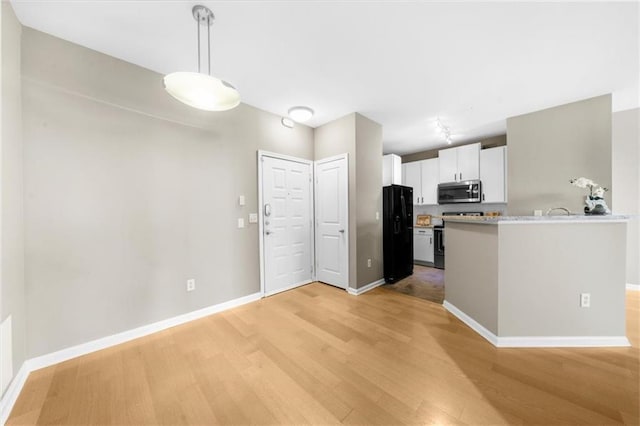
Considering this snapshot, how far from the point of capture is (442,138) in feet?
15.4

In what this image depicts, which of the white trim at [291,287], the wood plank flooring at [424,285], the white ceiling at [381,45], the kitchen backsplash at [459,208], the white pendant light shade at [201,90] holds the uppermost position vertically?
the white ceiling at [381,45]

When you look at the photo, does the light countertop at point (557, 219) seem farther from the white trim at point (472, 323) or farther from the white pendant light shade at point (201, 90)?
the white pendant light shade at point (201, 90)

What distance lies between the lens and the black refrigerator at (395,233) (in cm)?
384

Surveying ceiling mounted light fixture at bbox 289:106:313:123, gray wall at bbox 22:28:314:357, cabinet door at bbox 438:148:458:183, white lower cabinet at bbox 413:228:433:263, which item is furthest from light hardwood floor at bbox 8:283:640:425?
cabinet door at bbox 438:148:458:183

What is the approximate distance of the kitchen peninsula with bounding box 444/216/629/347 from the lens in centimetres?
200

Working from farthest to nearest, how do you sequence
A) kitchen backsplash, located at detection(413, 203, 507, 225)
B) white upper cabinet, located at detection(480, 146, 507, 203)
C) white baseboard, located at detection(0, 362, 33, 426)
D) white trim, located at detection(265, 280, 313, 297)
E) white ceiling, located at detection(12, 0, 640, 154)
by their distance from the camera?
kitchen backsplash, located at detection(413, 203, 507, 225) → white upper cabinet, located at detection(480, 146, 507, 203) → white trim, located at detection(265, 280, 313, 297) → white ceiling, located at detection(12, 0, 640, 154) → white baseboard, located at detection(0, 362, 33, 426)

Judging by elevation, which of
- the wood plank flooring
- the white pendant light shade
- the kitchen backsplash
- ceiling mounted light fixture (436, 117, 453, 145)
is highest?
ceiling mounted light fixture (436, 117, 453, 145)

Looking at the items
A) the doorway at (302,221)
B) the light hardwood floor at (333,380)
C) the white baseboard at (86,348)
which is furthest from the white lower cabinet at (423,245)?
the white baseboard at (86,348)

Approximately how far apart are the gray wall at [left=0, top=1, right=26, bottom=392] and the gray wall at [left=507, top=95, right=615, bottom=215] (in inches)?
220

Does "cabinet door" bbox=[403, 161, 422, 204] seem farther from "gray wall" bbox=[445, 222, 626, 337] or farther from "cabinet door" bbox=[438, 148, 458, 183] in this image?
"gray wall" bbox=[445, 222, 626, 337]

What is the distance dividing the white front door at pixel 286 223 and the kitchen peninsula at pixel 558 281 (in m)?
2.53

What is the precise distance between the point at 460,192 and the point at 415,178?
108 cm

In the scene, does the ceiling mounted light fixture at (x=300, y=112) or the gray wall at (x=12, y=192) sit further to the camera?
the ceiling mounted light fixture at (x=300, y=112)

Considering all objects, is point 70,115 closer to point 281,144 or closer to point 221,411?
point 281,144
